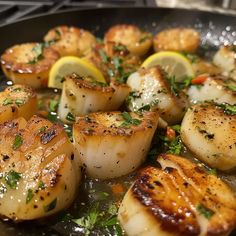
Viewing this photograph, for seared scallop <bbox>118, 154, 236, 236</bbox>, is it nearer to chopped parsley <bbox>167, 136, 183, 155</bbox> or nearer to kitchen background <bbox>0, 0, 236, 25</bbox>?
chopped parsley <bbox>167, 136, 183, 155</bbox>

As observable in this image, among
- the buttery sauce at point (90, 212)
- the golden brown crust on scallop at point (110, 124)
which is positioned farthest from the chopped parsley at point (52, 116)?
the buttery sauce at point (90, 212)

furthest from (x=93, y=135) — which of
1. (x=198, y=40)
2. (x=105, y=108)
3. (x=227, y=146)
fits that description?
(x=198, y=40)

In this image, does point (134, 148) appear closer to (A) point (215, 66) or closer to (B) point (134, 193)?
(B) point (134, 193)

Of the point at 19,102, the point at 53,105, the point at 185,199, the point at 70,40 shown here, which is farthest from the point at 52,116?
the point at 185,199

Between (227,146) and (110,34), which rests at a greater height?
(110,34)

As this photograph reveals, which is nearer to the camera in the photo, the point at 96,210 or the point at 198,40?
the point at 96,210

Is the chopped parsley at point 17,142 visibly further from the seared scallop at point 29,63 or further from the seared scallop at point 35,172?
the seared scallop at point 29,63

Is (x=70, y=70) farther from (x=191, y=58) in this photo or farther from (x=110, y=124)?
(x=191, y=58)
